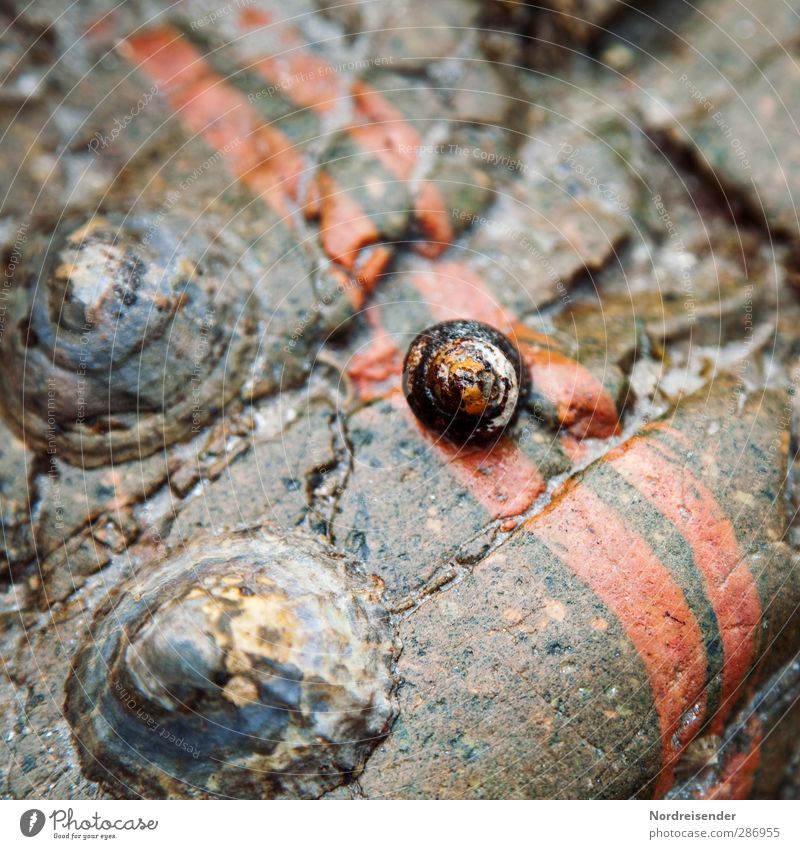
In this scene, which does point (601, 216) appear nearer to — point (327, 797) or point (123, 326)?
point (123, 326)

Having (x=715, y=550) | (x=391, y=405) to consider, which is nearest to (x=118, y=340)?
(x=391, y=405)

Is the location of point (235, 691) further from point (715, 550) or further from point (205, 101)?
point (205, 101)

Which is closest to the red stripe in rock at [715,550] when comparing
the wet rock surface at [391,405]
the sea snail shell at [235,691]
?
the wet rock surface at [391,405]

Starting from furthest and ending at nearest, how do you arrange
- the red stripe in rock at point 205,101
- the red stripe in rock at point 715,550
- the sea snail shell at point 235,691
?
the red stripe in rock at point 205,101
the red stripe in rock at point 715,550
the sea snail shell at point 235,691

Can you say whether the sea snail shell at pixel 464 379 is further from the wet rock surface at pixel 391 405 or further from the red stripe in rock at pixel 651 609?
the red stripe in rock at pixel 651 609

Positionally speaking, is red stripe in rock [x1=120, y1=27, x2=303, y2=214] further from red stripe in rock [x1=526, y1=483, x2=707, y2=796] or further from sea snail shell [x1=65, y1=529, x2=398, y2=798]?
red stripe in rock [x1=526, y1=483, x2=707, y2=796]

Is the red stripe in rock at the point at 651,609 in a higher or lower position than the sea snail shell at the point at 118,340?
lower

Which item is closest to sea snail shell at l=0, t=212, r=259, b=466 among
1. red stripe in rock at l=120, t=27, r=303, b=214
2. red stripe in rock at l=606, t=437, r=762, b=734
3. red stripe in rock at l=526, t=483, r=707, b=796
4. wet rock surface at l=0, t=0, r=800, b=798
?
wet rock surface at l=0, t=0, r=800, b=798
